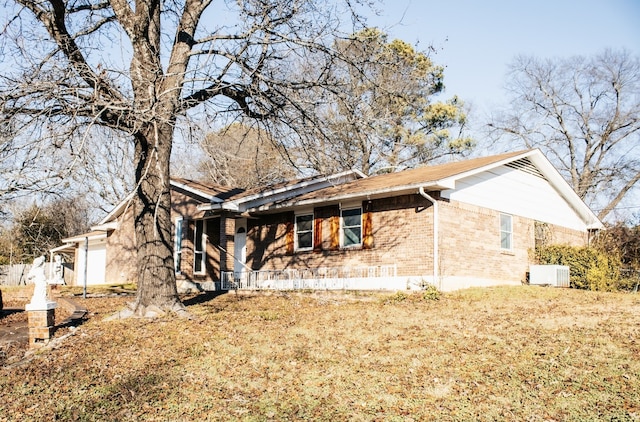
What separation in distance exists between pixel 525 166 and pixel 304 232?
7.86 meters

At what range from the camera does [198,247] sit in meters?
21.6

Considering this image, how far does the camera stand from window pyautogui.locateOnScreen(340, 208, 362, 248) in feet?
58.7

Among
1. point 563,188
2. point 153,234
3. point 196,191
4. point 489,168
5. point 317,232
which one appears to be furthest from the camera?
point 563,188

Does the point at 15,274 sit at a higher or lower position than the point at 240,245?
lower

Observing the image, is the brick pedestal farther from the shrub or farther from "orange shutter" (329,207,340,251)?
"orange shutter" (329,207,340,251)

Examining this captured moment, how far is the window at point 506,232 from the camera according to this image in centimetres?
1855

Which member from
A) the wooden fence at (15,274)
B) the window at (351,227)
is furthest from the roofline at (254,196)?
the wooden fence at (15,274)

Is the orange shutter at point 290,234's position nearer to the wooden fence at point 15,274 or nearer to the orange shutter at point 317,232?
the orange shutter at point 317,232

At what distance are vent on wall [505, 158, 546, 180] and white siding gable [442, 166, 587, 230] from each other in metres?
0.11

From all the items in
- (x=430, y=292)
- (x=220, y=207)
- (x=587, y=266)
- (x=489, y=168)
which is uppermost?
(x=489, y=168)

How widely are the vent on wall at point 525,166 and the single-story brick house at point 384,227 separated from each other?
4 centimetres

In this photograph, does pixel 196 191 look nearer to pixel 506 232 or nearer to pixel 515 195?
pixel 506 232

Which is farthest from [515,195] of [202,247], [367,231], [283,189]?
[202,247]

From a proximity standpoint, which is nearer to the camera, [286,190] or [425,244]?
[425,244]
